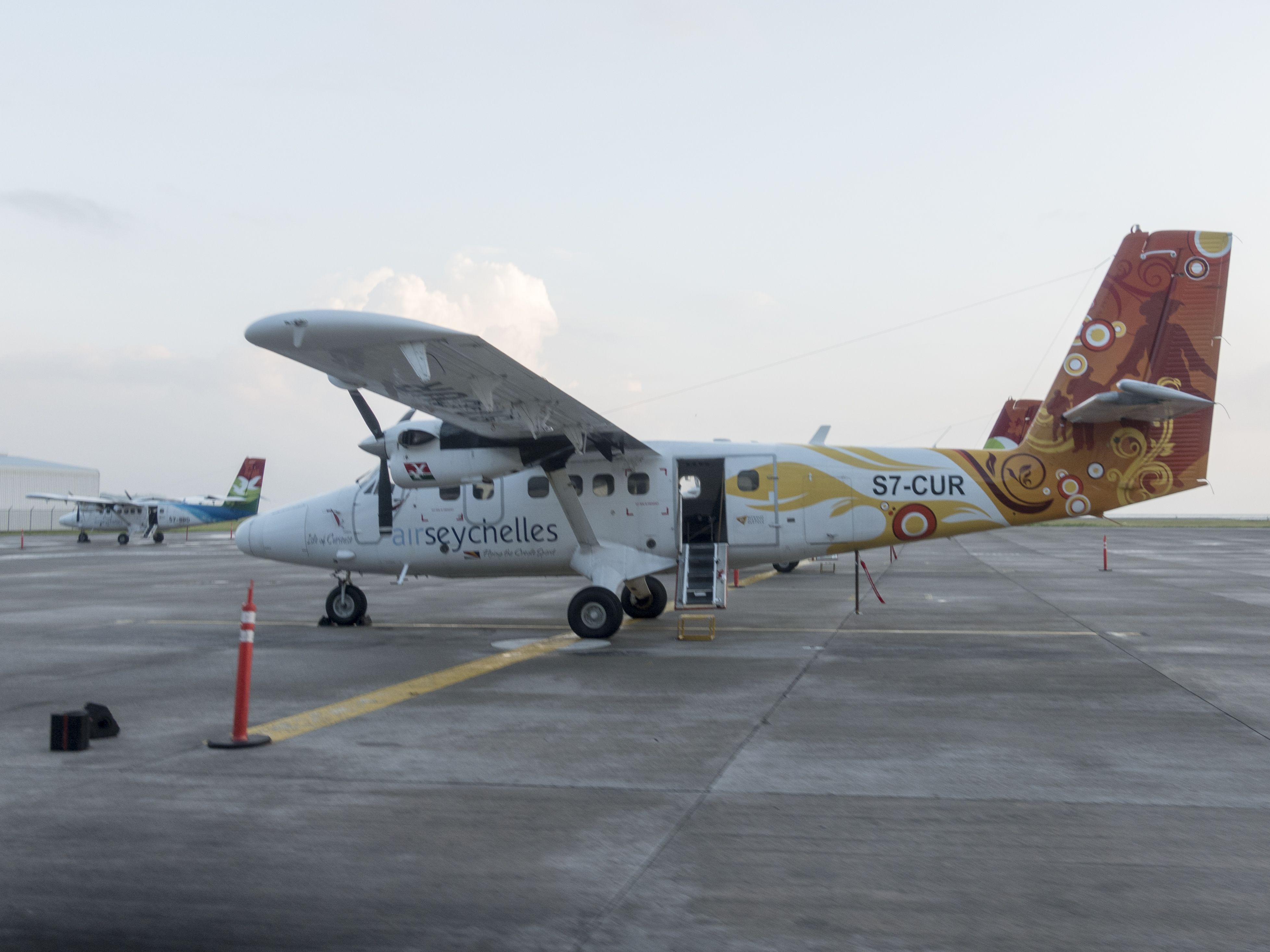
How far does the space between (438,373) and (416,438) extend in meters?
2.44

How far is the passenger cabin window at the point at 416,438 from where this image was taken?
41.7 ft

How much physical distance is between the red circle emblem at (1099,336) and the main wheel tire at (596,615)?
24.2 feet

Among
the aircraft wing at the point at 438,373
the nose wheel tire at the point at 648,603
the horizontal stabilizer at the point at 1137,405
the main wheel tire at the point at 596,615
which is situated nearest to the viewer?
the aircraft wing at the point at 438,373

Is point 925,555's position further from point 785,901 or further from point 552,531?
point 785,901

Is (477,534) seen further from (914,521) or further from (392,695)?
(914,521)

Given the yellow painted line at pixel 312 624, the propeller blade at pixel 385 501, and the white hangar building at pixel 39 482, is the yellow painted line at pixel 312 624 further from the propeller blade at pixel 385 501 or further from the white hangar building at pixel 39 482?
the white hangar building at pixel 39 482

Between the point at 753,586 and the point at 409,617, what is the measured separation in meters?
Result: 9.42

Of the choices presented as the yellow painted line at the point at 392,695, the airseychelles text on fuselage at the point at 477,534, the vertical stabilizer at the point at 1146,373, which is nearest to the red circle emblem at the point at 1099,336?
the vertical stabilizer at the point at 1146,373

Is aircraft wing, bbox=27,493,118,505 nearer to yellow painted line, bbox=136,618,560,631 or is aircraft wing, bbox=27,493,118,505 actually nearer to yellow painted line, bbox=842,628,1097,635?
yellow painted line, bbox=136,618,560,631

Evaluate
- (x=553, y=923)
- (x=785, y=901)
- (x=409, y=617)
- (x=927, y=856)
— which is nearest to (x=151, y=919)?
(x=553, y=923)

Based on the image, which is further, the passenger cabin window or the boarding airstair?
the passenger cabin window

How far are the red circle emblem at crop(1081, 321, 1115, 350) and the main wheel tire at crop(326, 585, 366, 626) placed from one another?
438 inches

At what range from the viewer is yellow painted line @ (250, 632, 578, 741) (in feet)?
24.8

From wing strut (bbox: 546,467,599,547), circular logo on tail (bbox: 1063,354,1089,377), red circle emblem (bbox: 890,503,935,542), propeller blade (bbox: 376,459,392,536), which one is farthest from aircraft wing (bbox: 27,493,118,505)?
circular logo on tail (bbox: 1063,354,1089,377)
